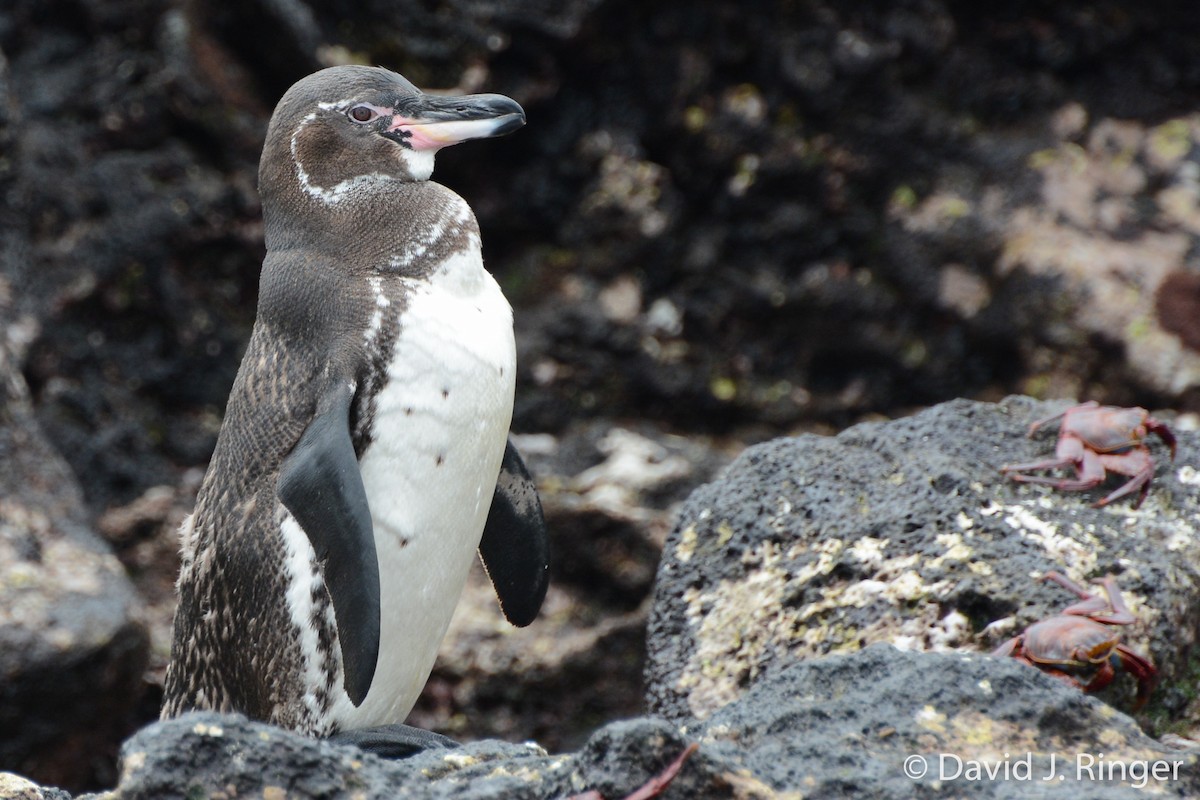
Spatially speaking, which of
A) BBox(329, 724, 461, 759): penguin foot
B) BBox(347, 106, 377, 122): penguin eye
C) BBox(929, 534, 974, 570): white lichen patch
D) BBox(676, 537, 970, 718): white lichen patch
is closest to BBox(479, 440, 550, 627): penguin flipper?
BBox(676, 537, 970, 718): white lichen patch

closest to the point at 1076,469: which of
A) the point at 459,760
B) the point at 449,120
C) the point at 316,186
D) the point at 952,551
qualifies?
the point at 952,551

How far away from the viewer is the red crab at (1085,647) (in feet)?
9.07

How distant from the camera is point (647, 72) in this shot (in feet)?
19.6

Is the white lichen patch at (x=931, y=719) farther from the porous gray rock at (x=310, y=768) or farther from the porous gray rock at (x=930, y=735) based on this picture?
the porous gray rock at (x=310, y=768)

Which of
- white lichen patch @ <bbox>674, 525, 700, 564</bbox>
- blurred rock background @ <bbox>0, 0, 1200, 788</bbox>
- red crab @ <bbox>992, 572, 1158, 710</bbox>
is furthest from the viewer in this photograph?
blurred rock background @ <bbox>0, 0, 1200, 788</bbox>

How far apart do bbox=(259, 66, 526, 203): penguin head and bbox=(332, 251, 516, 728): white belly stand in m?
0.30

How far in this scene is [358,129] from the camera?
3295 mm

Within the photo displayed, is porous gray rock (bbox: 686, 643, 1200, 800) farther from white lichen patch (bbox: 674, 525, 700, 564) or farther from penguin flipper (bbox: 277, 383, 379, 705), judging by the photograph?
white lichen patch (bbox: 674, 525, 700, 564)

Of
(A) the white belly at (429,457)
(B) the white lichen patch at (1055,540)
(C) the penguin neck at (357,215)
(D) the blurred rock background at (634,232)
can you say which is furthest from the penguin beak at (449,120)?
(D) the blurred rock background at (634,232)

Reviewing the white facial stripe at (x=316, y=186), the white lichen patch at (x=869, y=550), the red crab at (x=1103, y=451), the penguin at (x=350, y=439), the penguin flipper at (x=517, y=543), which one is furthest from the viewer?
the penguin flipper at (x=517, y=543)

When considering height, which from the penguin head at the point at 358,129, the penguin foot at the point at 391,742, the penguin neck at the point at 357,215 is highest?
the penguin head at the point at 358,129

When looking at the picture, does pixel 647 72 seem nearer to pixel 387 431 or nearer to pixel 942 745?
pixel 387 431

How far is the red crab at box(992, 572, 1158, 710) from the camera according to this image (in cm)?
276

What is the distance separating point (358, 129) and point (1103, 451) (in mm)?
1935
